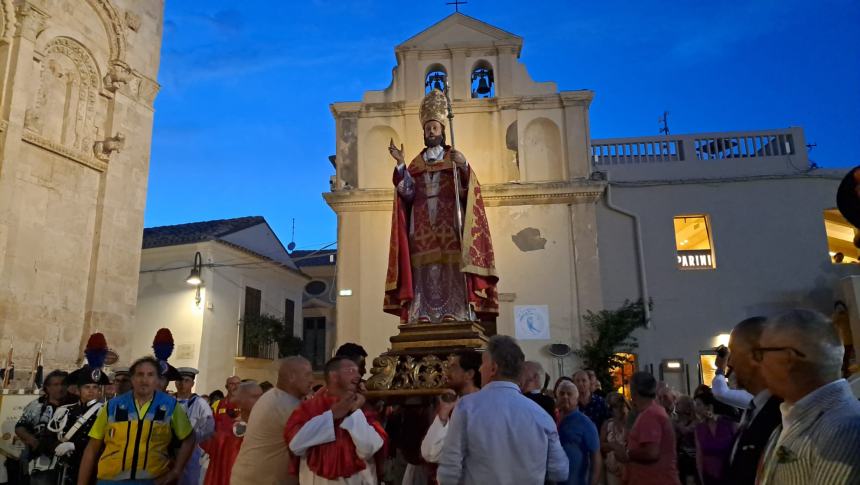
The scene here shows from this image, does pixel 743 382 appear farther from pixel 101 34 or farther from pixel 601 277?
pixel 101 34

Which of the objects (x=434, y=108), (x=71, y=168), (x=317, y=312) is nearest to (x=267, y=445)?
(x=434, y=108)

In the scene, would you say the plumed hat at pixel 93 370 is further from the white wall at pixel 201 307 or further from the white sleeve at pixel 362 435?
the white wall at pixel 201 307

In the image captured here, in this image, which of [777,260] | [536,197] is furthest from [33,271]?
[777,260]

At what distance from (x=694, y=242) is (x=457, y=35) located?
296 inches

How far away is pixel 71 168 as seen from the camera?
1194 cm

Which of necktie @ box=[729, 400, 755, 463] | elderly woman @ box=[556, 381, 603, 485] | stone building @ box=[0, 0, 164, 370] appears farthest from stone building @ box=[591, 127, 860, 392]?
necktie @ box=[729, 400, 755, 463]

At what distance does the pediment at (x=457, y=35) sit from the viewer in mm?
15250

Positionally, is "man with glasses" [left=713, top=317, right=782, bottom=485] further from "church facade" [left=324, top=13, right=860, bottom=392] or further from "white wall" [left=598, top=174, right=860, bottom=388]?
"white wall" [left=598, top=174, right=860, bottom=388]

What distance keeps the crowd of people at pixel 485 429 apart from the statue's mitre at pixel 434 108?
2503 mm

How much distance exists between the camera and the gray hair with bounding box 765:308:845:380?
182 cm

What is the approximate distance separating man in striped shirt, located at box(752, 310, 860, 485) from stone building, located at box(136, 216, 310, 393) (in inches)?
713

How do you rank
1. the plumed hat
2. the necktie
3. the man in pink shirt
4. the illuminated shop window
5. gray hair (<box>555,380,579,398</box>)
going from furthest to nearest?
1. the illuminated shop window
2. the plumed hat
3. gray hair (<box>555,380,579,398</box>)
4. the man in pink shirt
5. the necktie

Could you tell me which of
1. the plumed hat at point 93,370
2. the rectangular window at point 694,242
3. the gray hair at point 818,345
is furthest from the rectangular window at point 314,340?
the gray hair at point 818,345

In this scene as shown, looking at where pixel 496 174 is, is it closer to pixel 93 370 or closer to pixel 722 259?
pixel 722 259
